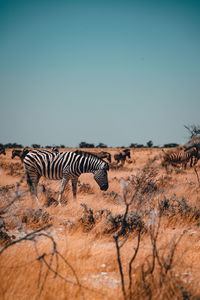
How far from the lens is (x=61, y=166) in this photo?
7.73 meters

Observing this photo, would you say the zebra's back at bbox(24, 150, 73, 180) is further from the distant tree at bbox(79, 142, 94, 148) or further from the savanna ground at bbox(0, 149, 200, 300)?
the distant tree at bbox(79, 142, 94, 148)

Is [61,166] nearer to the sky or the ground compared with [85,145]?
nearer to the ground

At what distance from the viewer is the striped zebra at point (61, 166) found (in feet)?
25.3

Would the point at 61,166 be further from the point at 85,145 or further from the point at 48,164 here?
the point at 85,145

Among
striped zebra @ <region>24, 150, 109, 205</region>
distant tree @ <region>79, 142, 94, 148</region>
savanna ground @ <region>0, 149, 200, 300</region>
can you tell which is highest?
distant tree @ <region>79, 142, 94, 148</region>

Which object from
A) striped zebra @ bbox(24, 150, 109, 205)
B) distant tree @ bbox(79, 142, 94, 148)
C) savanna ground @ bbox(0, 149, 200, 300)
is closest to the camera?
savanna ground @ bbox(0, 149, 200, 300)

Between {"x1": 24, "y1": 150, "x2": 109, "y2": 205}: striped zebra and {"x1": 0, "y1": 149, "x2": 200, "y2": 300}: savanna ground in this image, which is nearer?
{"x1": 0, "y1": 149, "x2": 200, "y2": 300}: savanna ground

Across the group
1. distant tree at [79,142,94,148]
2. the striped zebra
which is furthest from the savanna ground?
distant tree at [79,142,94,148]

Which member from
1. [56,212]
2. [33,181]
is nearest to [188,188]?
[56,212]

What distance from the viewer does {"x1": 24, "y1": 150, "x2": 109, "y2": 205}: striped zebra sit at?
771 cm

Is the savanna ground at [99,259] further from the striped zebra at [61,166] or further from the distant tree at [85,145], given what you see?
the distant tree at [85,145]

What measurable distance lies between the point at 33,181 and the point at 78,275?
542 centimetres

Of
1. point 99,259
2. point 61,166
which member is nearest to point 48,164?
point 61,166

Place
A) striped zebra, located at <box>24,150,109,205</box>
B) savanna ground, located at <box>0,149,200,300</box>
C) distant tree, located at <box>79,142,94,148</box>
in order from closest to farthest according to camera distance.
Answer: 1. savanna ground, located at <box>0,149,200,300</box>
2. striped zebra, located at <box>24,150,109,205</box>
3. distant tree, located at <box>79,142,94,148</box>
